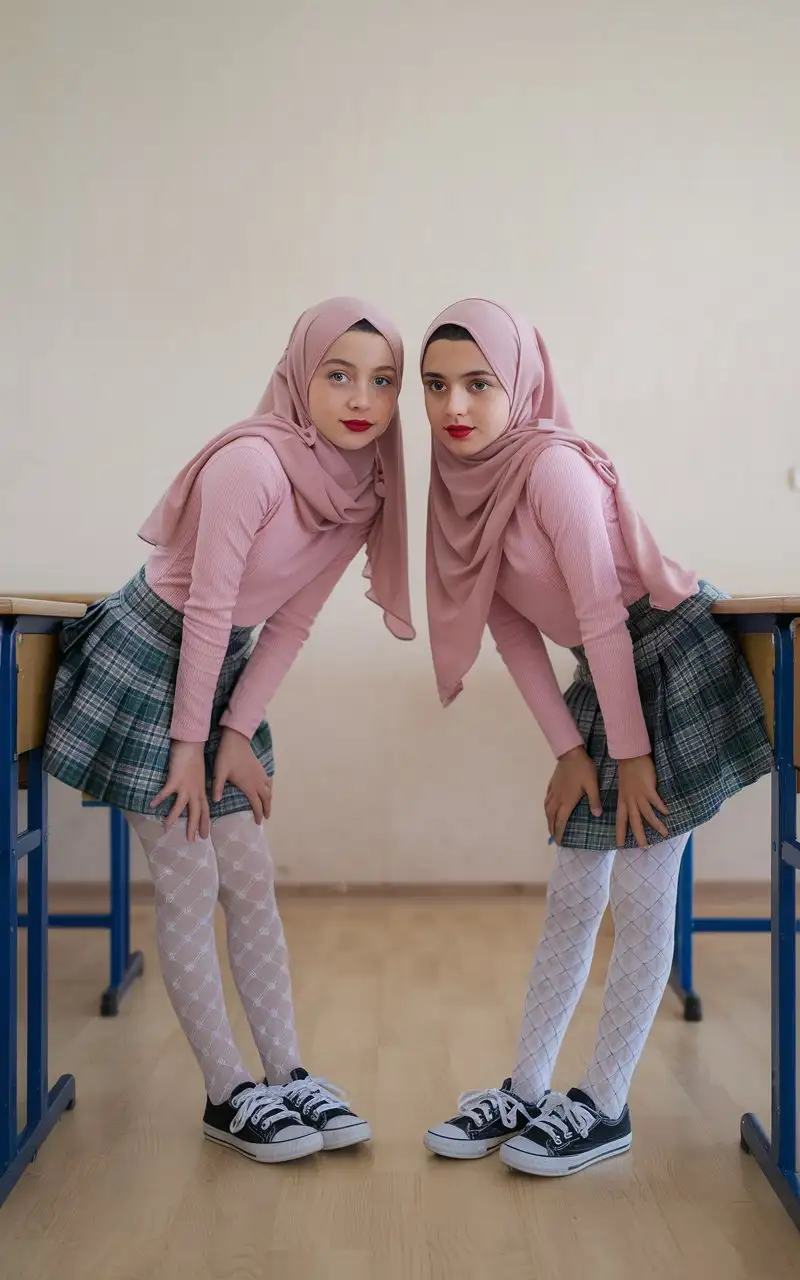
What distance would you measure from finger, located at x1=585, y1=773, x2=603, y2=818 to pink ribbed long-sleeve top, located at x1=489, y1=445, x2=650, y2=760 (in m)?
0.06

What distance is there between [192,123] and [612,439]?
4.49 feet

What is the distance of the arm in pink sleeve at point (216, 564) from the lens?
1.39 meters

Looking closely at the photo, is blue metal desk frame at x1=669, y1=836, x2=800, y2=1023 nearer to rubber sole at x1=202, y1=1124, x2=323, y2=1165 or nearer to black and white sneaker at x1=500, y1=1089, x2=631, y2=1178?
black and white sneaker at x1=500, y1=1089, x2=631, y2=1178

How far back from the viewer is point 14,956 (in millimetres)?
1379

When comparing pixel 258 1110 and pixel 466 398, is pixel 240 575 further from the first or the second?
pixel 258 1110

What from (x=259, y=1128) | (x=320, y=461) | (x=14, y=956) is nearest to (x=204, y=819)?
(x=14, y=956)

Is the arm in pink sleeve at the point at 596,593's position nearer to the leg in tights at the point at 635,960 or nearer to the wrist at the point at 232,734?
the leg in tights at the point at 635,960

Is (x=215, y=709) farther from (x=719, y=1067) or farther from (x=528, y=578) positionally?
(x=719, y=1067)

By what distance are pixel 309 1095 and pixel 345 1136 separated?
0.28ft

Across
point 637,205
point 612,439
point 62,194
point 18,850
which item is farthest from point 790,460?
point 18,850

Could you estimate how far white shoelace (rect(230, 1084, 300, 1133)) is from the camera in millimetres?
1427

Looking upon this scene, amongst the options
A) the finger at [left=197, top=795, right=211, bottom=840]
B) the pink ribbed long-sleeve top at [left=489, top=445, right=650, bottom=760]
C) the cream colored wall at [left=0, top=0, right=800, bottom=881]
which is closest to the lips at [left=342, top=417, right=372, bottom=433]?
the pink ribbed long-sleeve top at [left=489, top=445, right=650, bottom=760]

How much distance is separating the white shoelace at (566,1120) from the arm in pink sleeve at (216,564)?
67 cm

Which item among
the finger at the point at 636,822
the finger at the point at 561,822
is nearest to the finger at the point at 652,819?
the finger at the point at 636,822
